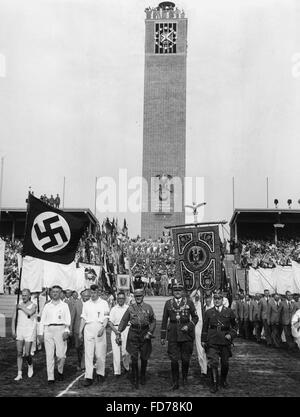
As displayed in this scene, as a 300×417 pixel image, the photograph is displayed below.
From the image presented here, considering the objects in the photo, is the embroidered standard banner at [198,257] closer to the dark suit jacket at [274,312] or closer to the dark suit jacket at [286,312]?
the dark suit jacket at [286,312]

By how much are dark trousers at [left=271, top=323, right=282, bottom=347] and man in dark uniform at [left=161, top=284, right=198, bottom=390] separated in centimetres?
832

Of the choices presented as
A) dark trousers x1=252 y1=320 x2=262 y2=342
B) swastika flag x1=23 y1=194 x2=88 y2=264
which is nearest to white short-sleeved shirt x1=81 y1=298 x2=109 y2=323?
swastika flag x1=23 y1=194 x2=88 y2=264

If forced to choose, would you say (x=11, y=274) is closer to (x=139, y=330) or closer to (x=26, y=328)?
(x=26, y=328)

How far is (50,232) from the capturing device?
Result: 36.6 feet

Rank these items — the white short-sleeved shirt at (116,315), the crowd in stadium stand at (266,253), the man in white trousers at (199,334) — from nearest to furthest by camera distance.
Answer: the man in white trousers at (199,334) < the white short-sleeved shirt at (116,315) < the crowd in stadium stand at (266,253)

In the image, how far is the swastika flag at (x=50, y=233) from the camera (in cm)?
1098

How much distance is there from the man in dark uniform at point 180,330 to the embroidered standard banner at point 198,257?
6.74 ft

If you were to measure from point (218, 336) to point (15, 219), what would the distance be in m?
40.7

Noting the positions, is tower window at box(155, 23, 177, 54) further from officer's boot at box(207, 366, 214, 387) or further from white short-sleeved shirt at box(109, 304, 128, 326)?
officer's boot at box(207, 366, 214, 387)

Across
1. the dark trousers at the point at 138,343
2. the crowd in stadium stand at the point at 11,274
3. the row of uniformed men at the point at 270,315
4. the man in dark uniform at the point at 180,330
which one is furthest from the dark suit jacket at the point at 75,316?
the crowd in stadium stand at the point at 11,274
